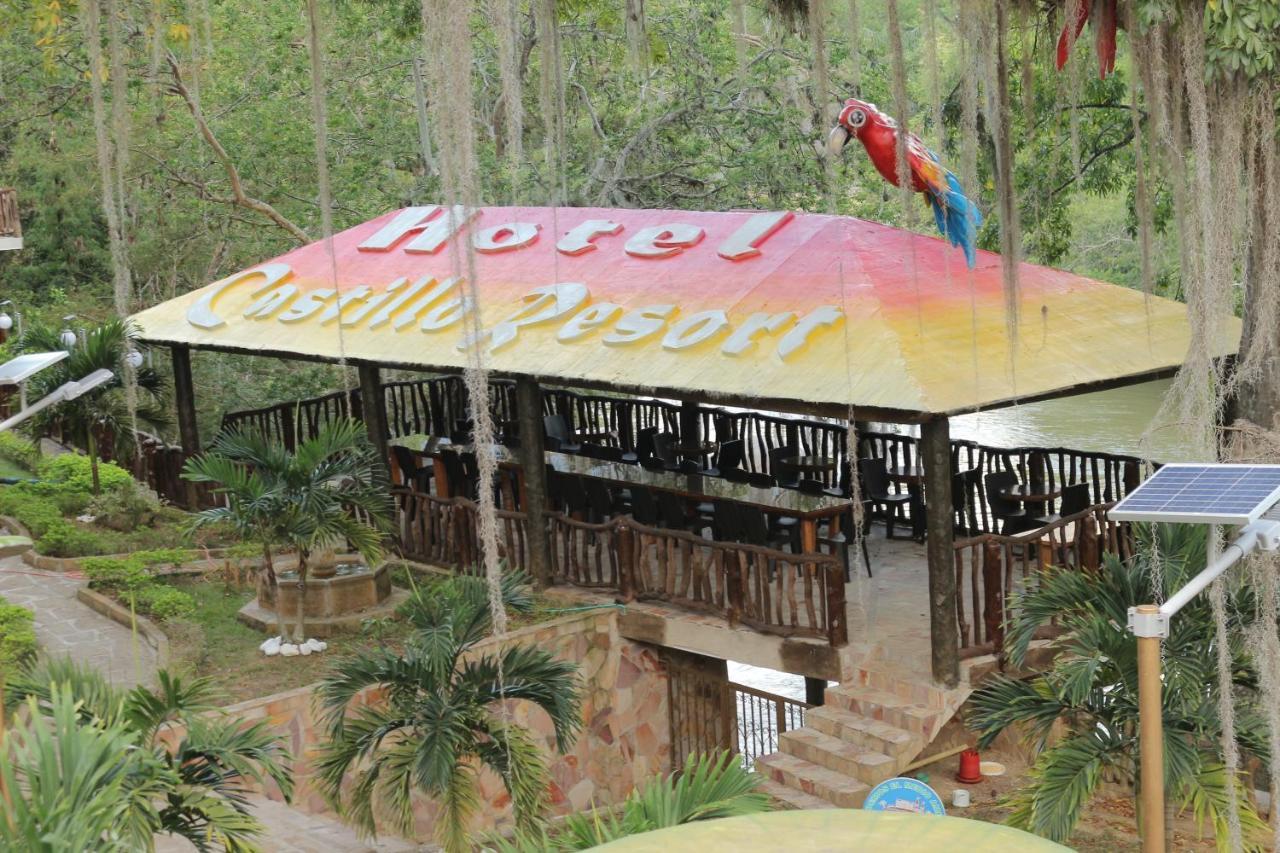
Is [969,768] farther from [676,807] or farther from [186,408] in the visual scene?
[186,408]

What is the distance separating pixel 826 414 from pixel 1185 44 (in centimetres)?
319

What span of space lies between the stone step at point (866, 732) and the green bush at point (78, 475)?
9122mm

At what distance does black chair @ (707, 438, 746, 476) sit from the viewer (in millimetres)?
14125

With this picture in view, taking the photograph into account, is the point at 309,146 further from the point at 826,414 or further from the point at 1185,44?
the point at 1185,44

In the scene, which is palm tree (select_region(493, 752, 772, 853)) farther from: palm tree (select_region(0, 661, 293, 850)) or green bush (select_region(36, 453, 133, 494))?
green bush (select_region(36, 453, 133, 494))

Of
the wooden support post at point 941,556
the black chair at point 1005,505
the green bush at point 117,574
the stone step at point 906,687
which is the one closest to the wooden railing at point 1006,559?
Result: the wooden support post at point 941,556

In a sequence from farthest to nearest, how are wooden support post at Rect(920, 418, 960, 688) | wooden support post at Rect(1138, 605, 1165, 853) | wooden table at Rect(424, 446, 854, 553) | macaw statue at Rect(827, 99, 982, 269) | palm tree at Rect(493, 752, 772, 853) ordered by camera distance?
wooden table at Rect(424, 446, 854, 553) < macaw statue at Rect(827, 99, 982, 269) < wooden support post at Rect(920, 418, 960, 688) < palm tree at Rect(493, 752, 772, 853) < wooden support post at Rect(1138, 605, 1165, 853)

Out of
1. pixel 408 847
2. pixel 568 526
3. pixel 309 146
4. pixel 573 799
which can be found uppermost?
pixel 309 146

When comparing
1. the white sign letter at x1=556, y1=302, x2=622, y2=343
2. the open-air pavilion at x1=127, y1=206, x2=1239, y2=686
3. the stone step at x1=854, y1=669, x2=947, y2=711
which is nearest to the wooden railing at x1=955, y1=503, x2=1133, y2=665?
the open-air pavilion at x1=127, y1=206, x2=1239, y2=686

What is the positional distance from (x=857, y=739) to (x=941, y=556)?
130 centimetres

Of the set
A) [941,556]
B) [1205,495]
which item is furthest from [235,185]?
[1205,495]

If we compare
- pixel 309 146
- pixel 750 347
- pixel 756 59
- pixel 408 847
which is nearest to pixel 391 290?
pixel 750 347

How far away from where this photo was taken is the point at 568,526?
12.0 meters

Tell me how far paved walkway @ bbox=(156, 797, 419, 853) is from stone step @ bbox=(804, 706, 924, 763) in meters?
2.72
